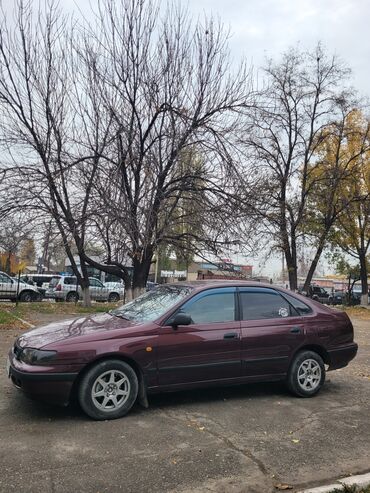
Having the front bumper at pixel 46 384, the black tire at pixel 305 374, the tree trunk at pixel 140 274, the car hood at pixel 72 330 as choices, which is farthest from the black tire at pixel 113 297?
the front bumper at pixel 46 384

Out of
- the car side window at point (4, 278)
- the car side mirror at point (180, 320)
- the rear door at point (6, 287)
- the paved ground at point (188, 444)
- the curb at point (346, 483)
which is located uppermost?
the car side window at point (4, 278)

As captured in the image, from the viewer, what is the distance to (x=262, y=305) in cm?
647

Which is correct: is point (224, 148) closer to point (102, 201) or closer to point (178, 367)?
point (102, 201)

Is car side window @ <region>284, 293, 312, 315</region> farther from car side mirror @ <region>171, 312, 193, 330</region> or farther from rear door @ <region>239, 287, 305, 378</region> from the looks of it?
car side mirror @ <region>171, 312, 193, 330</region>

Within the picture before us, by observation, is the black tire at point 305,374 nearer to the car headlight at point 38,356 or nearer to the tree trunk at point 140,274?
the car headlight at point 38,356

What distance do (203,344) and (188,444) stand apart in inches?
53.0

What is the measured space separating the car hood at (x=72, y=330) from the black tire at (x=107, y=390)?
350 millimetres

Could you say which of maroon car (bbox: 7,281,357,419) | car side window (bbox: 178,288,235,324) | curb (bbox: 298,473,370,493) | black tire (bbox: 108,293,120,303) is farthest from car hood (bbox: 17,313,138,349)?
black tire (bbox: 108,293,120,303)

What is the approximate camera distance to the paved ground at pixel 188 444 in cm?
392

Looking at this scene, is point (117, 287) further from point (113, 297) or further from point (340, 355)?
point (340, 355)

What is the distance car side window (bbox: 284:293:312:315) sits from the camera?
666 cm

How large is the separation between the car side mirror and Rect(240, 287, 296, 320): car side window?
869mm

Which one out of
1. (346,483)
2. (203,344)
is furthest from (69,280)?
(346,483)

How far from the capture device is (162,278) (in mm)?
61531
